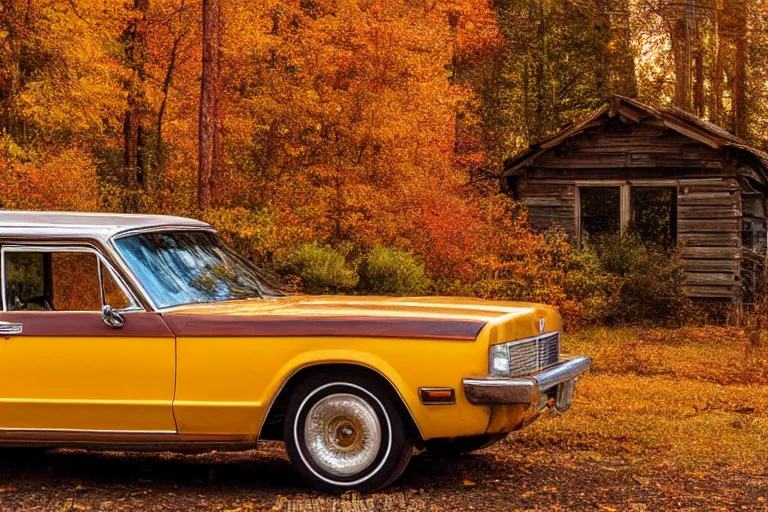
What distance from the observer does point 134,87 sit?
3241 centimetres

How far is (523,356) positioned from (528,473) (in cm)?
99

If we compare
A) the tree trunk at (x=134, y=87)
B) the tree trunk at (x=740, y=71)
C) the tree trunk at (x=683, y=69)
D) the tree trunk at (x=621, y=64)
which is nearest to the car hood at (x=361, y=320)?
the tree trunk at (x=134, y=87)

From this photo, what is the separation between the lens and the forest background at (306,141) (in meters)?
22.5

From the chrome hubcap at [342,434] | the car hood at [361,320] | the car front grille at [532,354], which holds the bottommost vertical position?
the chrome hubcap at [342,434]

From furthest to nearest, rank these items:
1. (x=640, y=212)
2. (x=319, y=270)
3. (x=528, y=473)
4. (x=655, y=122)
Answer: (x=640, y=212)
(x=655, y=122)
(x=319, y=270)
(x=528, y=473)

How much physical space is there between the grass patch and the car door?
3246 mm

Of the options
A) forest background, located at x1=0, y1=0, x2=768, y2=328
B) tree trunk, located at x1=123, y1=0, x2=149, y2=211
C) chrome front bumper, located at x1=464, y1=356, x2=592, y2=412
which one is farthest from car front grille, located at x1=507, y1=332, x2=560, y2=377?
→ tree trunk, located at x1=123, y1=0, x2=149, y2=211

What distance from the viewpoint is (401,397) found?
7020 millimetres

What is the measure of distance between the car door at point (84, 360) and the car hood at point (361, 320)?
240mm

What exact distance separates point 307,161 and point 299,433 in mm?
18521

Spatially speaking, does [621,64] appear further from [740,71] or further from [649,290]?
[649,290]

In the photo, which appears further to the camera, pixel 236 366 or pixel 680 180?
pixel 680 180

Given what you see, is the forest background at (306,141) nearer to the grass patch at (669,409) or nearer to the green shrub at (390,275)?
the green shrub at (390,275)

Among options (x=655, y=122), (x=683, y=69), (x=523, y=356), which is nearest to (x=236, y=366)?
(x=523, y=356)
